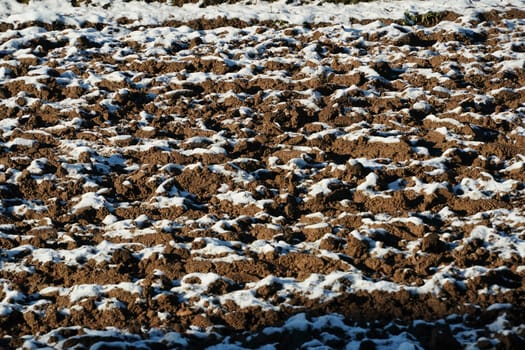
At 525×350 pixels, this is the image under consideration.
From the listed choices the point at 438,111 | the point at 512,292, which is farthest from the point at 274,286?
the point at 438,111

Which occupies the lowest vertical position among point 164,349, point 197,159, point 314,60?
point 164,349

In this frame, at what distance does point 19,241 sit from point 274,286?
2.50 meters

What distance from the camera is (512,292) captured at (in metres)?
5.31

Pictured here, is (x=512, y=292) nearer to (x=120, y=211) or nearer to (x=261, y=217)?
(x=261, y=217)

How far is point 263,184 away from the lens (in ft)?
22.7

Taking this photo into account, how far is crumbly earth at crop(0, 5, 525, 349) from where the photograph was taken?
17.3 ft

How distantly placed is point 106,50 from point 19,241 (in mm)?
3985

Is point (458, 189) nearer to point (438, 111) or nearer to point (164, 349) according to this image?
point (438, 111)

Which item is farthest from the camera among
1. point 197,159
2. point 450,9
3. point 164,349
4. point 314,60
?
point 450,9

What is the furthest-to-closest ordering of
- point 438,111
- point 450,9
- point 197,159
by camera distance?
point 450,9 < point 438,111 < point 197,159

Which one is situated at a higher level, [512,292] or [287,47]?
[287,47]

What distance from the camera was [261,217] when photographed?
6480 mm

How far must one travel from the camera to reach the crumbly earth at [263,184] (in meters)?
5.27

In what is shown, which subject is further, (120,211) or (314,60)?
(314,60)
